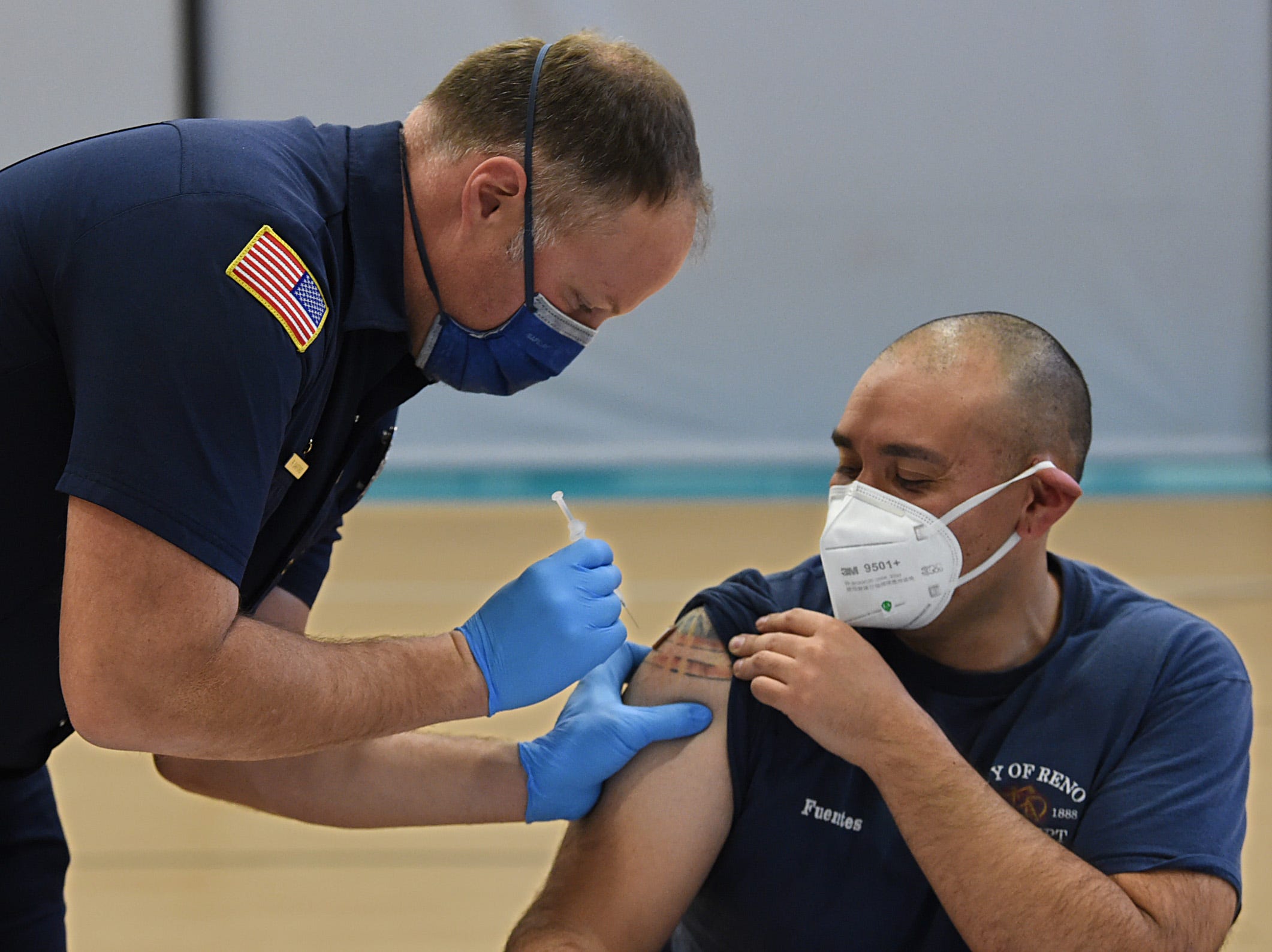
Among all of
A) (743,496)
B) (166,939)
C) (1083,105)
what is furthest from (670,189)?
(1083,105)

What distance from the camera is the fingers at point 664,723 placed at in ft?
6.22

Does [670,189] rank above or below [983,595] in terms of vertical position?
above

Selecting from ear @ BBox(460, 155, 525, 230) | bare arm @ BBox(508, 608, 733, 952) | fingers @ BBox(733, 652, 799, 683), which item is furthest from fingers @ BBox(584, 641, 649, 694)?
ear @ BBox(460, 155, 525, 230)

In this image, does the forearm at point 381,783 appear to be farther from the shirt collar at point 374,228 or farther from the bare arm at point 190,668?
the shirt collar at point 374,228

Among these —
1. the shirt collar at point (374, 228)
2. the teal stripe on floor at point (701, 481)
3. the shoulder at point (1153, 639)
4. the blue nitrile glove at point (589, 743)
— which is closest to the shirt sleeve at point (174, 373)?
the shirt collar at point (374, 228)

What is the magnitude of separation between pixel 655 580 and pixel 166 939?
9.63 ft

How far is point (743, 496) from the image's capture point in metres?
7.71

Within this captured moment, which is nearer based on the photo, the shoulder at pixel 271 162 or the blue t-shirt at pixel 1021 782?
the shoulder at pixel 271 162

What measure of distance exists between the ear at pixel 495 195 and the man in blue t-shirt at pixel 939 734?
25.2 inches

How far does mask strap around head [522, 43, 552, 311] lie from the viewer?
1.66 meters

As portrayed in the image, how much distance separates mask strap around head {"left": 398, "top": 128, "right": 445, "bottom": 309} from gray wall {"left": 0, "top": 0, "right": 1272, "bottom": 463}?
6.04m

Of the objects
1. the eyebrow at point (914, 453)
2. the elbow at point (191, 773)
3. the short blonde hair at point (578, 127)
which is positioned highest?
the short blonde hair at point (578, 127)

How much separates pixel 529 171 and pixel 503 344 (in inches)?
9.9

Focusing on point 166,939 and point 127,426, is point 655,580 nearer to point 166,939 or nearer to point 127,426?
point 166,939
